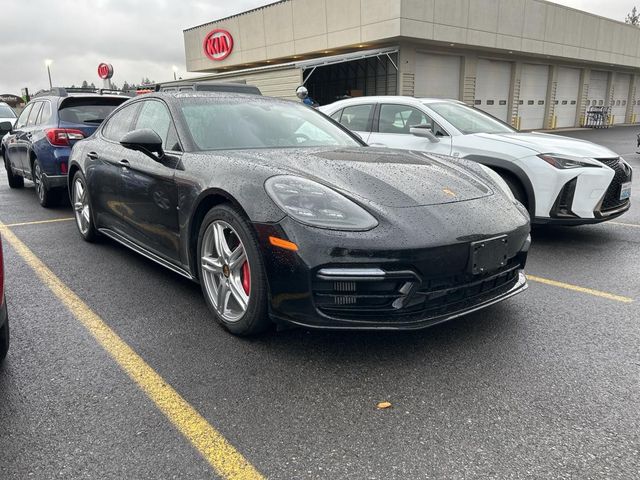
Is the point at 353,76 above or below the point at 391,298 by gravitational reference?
above

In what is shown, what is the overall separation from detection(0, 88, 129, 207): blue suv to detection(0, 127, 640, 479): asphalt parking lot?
3.28 meters

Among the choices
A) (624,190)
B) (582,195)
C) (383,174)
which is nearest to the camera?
(383,174)

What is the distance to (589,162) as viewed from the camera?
4.75m

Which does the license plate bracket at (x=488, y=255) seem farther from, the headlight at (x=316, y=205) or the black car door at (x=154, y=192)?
the black car door at (x=154, y=192)

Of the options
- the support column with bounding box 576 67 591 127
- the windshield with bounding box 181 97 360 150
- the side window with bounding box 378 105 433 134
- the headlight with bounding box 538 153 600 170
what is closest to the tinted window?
the windshield with bounding box 181 97 360 150

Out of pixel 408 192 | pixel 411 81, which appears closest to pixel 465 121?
pixel 408 192

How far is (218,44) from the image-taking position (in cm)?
3150

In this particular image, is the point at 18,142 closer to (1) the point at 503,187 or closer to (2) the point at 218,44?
(1) the point at 503,187

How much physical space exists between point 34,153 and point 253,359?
227 inches

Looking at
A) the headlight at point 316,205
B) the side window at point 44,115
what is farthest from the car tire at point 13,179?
the headlight at point 316,205

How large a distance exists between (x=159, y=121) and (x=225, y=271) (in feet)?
5.03

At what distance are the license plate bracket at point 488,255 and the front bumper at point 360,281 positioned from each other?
37 millimetres

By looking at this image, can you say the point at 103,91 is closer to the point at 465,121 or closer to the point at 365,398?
the point at 465,121

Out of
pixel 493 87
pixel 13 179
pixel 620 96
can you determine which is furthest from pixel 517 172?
pixel 620 96
